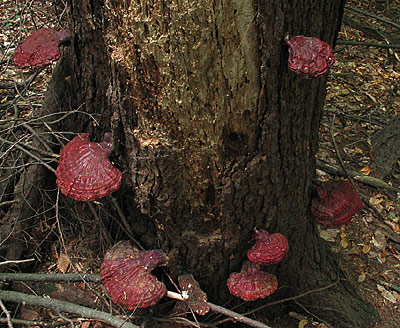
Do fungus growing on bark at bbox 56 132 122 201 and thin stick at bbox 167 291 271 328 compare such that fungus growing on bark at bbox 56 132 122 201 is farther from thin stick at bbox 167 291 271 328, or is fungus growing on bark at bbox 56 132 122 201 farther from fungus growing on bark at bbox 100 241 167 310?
thin stick at bbox 167 291 271 328

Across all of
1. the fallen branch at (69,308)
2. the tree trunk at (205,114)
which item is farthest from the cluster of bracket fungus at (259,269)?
the fallen branch at (69,308)

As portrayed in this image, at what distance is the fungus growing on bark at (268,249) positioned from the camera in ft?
7.97

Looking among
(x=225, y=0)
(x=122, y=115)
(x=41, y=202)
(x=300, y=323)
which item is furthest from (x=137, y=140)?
(x=300, y=323)

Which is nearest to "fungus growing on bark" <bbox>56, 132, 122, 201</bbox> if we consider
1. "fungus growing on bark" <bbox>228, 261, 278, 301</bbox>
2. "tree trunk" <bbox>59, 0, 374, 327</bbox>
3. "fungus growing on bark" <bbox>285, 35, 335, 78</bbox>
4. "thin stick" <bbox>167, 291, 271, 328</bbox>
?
"tree trunk" <bbox>59, 0, 374, 327</bbox>

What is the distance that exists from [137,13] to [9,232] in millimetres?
2580

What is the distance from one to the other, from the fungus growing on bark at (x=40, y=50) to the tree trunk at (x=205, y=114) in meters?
0.15

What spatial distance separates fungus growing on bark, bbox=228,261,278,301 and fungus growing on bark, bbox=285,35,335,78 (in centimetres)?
147

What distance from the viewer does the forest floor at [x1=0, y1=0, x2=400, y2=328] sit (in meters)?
3.60

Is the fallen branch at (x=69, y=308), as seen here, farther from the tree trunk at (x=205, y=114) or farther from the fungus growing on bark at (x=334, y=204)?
the fungus growing on bark at (x=334, y=204)

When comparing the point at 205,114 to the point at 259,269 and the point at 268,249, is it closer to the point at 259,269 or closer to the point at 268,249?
the point at 268,249

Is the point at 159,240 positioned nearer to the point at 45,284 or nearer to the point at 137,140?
the point at 137,140

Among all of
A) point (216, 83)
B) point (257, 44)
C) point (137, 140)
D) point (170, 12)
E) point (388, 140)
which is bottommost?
point (388, 140)

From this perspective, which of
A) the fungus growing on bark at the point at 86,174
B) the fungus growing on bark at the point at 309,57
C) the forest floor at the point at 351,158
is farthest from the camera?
the forest floor at the point at 351,158

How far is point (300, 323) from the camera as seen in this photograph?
3.50m
